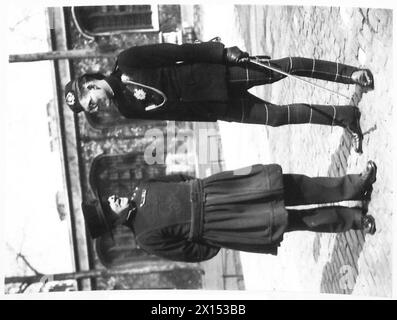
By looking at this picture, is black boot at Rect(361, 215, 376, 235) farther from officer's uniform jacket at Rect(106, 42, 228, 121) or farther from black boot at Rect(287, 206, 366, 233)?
officer's uniform jacket at Rect(106, 42, 228, 121)

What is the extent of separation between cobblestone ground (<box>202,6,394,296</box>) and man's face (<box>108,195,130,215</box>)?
125cm

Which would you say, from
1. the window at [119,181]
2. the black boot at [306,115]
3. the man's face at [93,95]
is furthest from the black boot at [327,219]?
the window at [119,181]

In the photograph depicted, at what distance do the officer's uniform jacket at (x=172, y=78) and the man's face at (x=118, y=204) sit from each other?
421 millimetres

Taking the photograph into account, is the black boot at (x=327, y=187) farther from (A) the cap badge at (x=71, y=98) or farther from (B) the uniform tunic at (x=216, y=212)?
(A) the cap badge at (x=71, y=98)

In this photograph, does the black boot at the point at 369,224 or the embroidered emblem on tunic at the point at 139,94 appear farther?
the black boot at the point at 369,224

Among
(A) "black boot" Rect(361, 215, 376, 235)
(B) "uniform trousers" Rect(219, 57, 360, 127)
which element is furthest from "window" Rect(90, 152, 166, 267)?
(A) "black boot" Rect(361, 215, 376, 235)

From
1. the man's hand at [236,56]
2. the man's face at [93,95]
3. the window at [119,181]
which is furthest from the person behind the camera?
the window at [119,181]

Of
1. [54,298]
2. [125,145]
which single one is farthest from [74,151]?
[54,298]

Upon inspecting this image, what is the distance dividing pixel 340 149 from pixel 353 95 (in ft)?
1.27

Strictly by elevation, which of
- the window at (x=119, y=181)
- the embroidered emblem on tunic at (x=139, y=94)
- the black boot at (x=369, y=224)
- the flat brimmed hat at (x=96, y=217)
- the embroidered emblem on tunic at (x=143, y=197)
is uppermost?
the embroidered emblem on tunic at (x=139, y=94)

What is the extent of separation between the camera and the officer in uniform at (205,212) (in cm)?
286

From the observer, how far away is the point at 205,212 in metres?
2.88

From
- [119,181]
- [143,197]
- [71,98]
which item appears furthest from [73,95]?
[119,181]

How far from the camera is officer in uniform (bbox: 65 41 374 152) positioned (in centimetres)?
284
